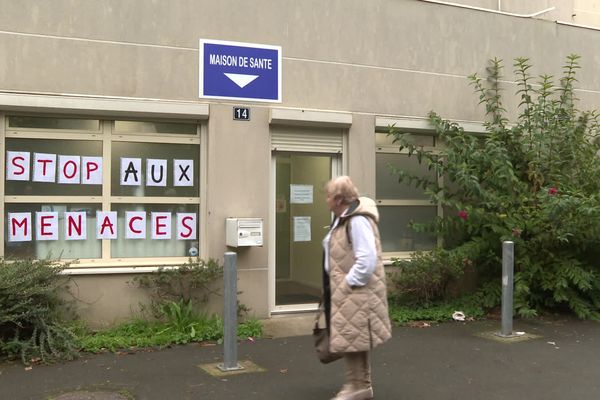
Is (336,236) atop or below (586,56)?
below

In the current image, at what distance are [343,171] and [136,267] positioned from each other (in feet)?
9.35

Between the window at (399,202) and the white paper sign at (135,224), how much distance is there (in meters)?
3.15

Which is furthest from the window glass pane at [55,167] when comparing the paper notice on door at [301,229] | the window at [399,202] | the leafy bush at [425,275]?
the leafy bush at [425,275]

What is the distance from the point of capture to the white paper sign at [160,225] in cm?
712

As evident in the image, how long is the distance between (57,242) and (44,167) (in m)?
0.83

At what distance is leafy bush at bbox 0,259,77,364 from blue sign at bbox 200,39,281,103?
2676mm

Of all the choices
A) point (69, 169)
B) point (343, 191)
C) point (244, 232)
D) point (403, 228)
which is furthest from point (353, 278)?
point (403, 228)

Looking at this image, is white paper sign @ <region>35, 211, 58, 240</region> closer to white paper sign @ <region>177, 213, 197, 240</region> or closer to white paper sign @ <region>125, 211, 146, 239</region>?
white paper sign @ <region>125, 211, 146, 239</region>

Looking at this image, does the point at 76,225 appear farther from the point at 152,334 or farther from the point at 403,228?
the point at 403,228

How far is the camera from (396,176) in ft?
27.6

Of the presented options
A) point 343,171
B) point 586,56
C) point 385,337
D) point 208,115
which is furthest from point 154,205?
point 586,56

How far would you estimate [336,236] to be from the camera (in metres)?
4.29

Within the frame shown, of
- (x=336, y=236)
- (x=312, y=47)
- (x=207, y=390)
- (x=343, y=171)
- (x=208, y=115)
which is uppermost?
(x=312, y=47)

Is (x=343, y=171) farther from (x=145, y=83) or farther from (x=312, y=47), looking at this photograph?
(x=145, y=83)
